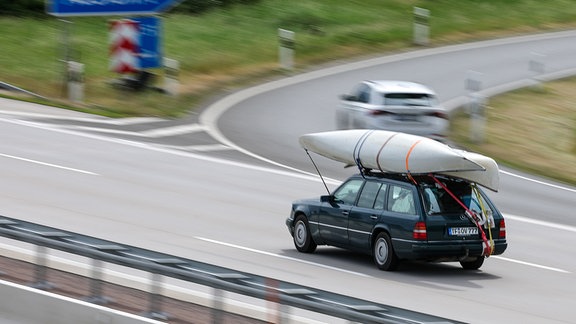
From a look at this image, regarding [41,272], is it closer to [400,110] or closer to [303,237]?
[303,237]

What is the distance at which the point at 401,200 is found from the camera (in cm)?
1598

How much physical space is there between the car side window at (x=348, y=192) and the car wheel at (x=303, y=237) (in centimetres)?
62

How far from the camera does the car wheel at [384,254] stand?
51.8 ft

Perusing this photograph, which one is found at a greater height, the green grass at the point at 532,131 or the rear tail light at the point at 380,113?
the rear tail light at the point at 380,113

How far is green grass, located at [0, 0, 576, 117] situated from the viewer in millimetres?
33844

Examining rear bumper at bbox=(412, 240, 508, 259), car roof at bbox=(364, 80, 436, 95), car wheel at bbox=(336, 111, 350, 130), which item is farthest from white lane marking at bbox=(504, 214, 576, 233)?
car wheel at bbox=(336, 111, 350, 130)

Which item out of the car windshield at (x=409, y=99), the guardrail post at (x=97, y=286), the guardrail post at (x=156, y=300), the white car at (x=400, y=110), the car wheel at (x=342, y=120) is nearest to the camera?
the guardrail post at (x=156, y=300)

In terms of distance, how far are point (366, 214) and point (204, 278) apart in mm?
6808

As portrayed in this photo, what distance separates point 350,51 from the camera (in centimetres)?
4172

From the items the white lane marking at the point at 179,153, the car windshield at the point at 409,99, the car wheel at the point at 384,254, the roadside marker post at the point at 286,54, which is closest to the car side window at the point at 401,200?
the car wheel at the point at 384,254

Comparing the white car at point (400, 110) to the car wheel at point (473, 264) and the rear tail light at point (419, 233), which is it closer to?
the car wheel at point (473, 264)

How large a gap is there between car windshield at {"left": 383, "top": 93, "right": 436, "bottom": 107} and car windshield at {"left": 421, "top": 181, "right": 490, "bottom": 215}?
1171cm

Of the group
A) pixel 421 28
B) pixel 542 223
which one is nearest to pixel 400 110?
pixel 542 223

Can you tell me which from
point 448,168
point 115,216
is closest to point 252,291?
point 448,168
